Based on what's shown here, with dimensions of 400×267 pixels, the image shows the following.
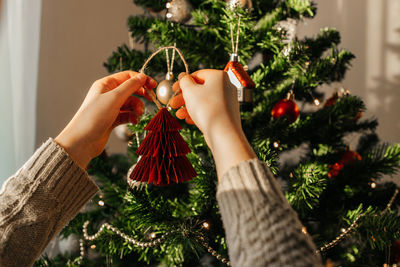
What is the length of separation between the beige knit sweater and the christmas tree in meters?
0.13

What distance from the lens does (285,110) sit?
2.38ft

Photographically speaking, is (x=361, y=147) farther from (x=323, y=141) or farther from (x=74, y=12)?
(x=74, y=12)

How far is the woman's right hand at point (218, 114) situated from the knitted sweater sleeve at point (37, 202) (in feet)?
0.62

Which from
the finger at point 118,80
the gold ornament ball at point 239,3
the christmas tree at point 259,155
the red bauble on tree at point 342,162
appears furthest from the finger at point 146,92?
the red bauble on tree at point 342,162

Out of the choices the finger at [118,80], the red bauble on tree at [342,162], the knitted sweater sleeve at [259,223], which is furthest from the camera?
the red bauble on tree at [342,162]

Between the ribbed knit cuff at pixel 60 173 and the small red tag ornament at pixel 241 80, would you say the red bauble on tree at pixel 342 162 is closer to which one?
the small red tag ornament at pixel 241 80

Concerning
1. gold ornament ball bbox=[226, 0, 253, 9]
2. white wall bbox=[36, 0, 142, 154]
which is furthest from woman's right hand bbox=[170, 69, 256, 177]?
white wall bbox=[36, 0, 142, 154]

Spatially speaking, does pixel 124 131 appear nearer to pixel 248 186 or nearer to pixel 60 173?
pixel 60 173

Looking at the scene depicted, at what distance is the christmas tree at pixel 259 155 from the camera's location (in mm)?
595

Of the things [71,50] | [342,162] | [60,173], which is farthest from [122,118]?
[71,50]

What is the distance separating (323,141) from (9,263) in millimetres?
727

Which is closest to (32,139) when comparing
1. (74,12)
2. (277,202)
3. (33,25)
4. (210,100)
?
(33,25)

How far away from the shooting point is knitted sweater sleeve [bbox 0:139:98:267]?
38cm

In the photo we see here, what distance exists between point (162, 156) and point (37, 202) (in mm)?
180
